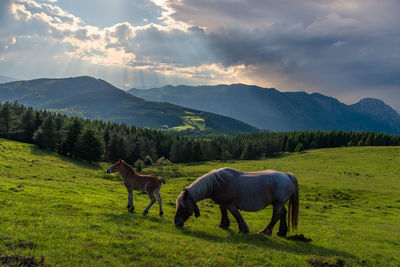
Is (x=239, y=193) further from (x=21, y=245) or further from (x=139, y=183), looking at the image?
(x=21, y=245)

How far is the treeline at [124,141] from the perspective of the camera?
3027 inches

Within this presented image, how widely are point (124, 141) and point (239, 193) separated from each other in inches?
3597

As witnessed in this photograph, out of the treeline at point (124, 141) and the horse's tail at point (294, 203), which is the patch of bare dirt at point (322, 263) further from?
the treeline at point (124, 141)

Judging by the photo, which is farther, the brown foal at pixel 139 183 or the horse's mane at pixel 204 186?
the brown foal at pixel 139 183

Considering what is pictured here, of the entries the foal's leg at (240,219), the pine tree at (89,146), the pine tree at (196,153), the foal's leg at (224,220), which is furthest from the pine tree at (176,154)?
the foal's leg at (240,219)

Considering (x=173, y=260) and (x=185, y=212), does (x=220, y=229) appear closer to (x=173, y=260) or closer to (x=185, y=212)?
(x=185, y=212)

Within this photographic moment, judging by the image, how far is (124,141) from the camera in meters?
99.4

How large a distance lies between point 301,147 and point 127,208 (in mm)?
136410

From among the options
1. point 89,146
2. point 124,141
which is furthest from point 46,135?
point 124,141

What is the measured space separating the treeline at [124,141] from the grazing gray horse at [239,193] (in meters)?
64.8

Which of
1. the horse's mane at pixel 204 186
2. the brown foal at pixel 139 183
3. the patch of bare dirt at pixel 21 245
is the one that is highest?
the horse's mane at pixel 204 186

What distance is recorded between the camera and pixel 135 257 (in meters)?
9.60

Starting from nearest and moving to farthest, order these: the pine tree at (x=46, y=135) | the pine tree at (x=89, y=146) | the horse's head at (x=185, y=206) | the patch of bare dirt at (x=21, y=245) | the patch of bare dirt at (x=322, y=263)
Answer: the patch of bare dirt at (x=21, y=245) < the patch of bare dirt at (x=322, y=263) < the horse's head at (x=185, y=206) < the pine tree at (x=46, y=135) < the pine tree at (x=89, y=146)

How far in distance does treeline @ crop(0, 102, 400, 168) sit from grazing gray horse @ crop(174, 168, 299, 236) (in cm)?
6484
